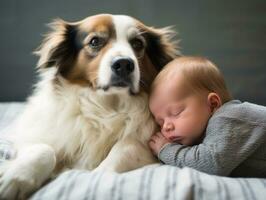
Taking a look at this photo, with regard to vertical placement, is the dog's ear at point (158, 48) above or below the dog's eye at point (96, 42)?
below

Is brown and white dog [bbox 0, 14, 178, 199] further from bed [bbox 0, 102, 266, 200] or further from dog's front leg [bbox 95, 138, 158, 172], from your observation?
bed [bbox 0, 102, 266, 200]

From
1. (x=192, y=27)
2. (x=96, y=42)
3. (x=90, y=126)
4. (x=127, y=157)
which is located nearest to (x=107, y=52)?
(x=96, y=42)

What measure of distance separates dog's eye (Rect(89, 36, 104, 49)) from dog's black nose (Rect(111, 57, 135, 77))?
156mm

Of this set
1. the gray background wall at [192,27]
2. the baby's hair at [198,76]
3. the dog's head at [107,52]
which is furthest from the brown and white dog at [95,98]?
the gray background wall at [192,27]

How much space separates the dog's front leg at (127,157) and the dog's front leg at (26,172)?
0.15 metres

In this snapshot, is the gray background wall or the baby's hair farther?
the gray background wall

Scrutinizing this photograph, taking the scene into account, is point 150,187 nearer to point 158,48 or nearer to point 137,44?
point 137,44

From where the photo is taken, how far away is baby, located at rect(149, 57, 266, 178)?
1.05m

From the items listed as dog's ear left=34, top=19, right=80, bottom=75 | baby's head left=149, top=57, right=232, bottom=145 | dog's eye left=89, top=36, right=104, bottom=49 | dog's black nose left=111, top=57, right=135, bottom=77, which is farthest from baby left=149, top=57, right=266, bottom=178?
dog's ear left=34, top=19, right=80, bottom=75

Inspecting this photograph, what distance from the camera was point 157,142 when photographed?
4.07ft

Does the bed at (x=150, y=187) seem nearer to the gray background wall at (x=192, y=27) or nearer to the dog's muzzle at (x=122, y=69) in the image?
the dog's muzzle at (x=122, y=69)

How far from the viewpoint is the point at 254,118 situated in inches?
42.9

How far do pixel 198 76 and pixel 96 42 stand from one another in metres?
0.36

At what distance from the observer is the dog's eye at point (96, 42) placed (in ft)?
4.52
